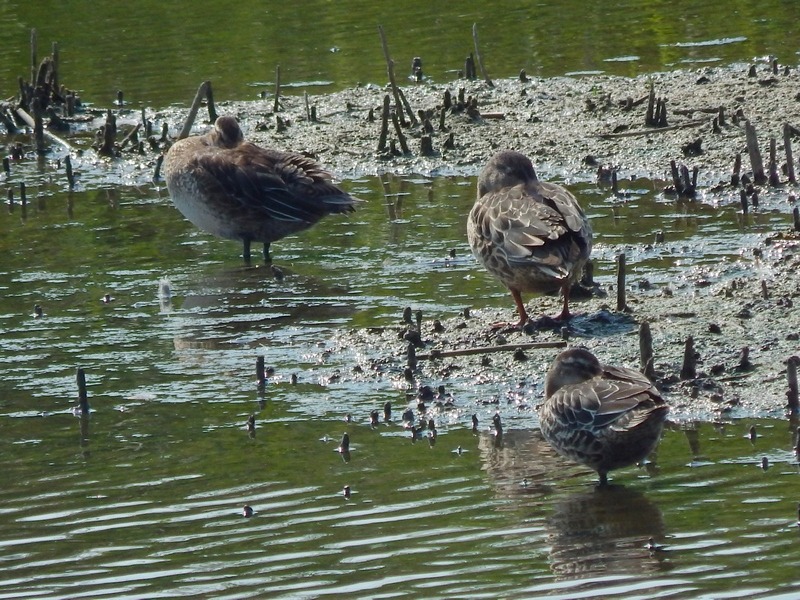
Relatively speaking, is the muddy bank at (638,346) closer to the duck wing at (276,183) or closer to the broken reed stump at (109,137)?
the duck wing at (276,183)

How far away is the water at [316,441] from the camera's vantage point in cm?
682

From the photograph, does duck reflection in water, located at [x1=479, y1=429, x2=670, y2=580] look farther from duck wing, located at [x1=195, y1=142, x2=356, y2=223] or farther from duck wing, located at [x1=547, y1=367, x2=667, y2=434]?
duck wing, located at [x1=195, y1=142, x2=356, y2=223]

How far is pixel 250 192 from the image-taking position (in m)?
13.2

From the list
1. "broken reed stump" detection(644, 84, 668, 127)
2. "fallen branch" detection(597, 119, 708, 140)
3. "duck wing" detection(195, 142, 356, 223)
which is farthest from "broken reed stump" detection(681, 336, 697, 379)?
"broken reed stump" detection(644, 84, 668, 127)

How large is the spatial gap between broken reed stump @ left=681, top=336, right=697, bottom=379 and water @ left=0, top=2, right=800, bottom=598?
0.51 meters

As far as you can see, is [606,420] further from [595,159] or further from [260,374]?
[595,159]

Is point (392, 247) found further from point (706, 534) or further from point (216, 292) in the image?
point (706, 534)

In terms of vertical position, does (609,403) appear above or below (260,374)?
below

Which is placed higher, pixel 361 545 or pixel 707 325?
pixel 707 325

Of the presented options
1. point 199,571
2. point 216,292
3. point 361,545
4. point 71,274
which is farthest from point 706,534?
point 71,274

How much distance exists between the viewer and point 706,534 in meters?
6.89

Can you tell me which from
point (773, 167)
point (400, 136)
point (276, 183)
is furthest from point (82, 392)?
point (400, 136)

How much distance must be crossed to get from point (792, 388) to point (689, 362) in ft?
2.19

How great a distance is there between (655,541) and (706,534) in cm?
23
